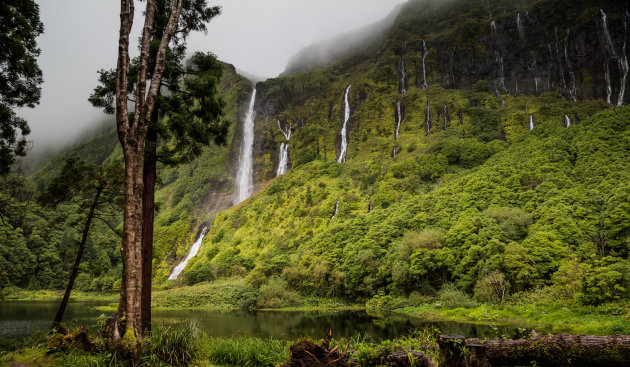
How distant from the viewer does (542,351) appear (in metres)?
6.27

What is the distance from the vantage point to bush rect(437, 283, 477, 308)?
33.4m

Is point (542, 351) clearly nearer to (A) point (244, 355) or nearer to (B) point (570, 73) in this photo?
(A) point (244, 355)

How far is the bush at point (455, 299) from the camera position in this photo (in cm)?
3344

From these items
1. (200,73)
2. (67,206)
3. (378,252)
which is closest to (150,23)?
(200,73)

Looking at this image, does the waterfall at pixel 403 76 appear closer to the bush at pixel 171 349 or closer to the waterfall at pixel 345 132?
the waterfall at pixel 345 132

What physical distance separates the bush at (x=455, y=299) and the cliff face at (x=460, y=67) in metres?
65.9

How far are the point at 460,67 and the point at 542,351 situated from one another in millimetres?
124916

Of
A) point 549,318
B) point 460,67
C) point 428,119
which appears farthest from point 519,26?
point 549,318

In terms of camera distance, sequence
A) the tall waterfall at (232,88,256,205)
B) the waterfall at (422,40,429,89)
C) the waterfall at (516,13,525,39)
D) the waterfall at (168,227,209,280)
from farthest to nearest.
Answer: the tall waterfall at (232,88,256,205), the waterfall at (422,40,429,89), the waterfall at (516,13,525,39), the waterfall at (168,227,209,280)

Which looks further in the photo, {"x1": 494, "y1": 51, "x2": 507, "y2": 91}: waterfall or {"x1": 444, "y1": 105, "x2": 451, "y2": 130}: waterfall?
{"x1": 494, "y1": 51, "x2": 507, "y2": 91}: waterfall

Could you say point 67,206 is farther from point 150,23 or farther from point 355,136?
point 150,23

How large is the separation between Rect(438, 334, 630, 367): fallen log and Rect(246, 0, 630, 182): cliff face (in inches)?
3670

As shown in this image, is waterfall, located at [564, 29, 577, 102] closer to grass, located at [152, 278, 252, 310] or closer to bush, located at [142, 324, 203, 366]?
grass, located at [152, 278, 252, 310]

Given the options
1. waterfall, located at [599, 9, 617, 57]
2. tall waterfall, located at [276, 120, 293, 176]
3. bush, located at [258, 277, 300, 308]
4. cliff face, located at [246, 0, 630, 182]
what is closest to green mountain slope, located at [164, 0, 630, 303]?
cliff face, located at [246, 0, 630, 182]
